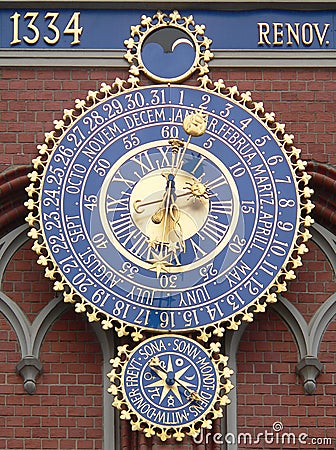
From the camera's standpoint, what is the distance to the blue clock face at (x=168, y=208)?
2048 cm

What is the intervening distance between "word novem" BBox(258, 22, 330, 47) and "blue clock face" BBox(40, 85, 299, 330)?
0.71 metres

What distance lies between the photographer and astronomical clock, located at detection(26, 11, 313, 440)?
20.3 metres

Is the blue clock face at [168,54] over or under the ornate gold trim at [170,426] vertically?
over

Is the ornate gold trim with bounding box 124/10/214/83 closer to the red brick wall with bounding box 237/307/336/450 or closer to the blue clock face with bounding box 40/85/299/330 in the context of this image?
the blue clock face with bounding box 40/85/299/330

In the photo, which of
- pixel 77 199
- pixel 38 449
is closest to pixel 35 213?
pixel 77 199

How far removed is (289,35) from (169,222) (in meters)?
1.98

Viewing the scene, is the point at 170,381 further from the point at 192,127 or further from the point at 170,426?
the point at 192,127

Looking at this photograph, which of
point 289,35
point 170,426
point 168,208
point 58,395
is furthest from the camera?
point 289,35

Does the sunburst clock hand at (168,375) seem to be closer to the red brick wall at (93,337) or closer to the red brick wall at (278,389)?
the red brick wall at (93,337)

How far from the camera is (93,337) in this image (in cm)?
2078

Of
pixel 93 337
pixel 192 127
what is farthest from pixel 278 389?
pixel 192 127

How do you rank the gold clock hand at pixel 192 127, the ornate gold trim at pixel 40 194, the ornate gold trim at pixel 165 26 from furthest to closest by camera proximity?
Result: the ornate gold trim at pixel 165 26 → the gold clock hand at pixel 192 127 → the ornate gold trim at pixel 40 194

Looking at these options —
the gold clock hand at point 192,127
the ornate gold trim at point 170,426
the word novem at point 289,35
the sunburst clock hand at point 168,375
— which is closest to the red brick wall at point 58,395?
the ornate gold trim at point 170,426

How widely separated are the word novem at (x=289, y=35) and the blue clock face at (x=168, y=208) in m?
0.71
